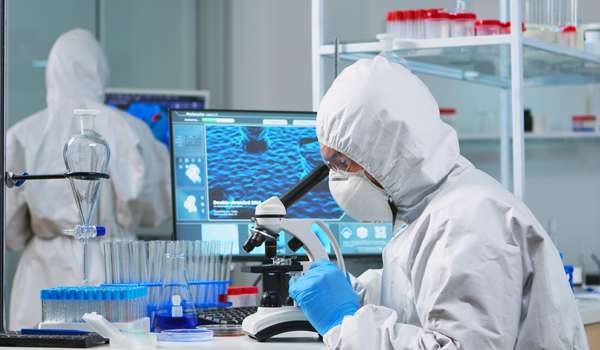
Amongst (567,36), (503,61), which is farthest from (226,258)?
(567,36)

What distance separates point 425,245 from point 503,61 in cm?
122

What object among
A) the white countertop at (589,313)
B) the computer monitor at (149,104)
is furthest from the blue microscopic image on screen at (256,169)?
the computer monitor at (149,104)

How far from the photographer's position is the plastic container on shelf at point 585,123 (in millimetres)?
3258

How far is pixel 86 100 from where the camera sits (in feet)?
10.4

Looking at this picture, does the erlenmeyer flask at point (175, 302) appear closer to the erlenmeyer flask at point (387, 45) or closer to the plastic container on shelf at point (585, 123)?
the erlenmeyer flask at point (387, 45)

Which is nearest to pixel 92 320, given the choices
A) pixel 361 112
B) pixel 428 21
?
pixel 361 112

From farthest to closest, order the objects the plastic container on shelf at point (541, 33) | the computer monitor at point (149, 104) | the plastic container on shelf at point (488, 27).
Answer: the computer monitor at point (149, 104)
the plastic container on shelf at point (541, 33)
the plastic container on shelf at point (488, 27)

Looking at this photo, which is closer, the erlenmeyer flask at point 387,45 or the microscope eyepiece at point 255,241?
the microscope eyepiece at point 255,241

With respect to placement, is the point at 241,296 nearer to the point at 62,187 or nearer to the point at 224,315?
the point at 224,315

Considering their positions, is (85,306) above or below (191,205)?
below

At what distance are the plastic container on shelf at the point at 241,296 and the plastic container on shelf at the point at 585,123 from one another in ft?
7.26


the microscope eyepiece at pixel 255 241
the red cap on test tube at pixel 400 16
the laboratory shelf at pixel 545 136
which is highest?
the red cap on test tube at pixel 400 16

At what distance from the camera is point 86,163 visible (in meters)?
1.35

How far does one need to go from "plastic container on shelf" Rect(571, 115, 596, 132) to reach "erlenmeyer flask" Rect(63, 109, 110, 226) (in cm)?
260
